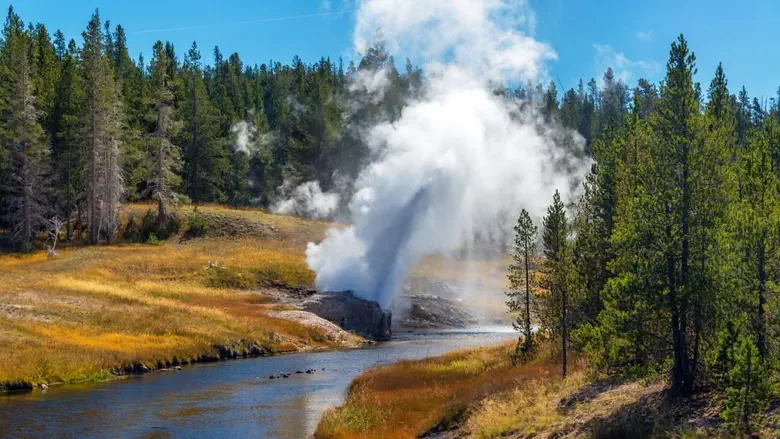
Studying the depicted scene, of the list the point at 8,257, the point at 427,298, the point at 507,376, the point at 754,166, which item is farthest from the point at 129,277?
the point at 754,166

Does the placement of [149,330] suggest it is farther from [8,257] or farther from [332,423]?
[8,257]

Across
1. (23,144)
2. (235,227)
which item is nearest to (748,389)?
(23,144)

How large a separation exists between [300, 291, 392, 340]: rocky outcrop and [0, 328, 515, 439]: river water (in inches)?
708

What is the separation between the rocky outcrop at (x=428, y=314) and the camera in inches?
3105

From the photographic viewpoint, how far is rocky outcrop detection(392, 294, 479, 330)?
3105 inches

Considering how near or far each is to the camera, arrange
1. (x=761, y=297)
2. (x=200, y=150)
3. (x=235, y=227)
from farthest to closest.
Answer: (x=200, y=150)
(x=235, y=227)
(x=761, y=297)

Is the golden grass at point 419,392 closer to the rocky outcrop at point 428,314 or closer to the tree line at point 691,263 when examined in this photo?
the tree line at point 691,263

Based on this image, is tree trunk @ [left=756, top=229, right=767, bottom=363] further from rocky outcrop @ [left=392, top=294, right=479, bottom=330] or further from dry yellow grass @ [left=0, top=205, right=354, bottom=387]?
rocky outcrop @ [left=392, top=294, right=479, bottom=330]

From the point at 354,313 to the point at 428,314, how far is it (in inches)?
545

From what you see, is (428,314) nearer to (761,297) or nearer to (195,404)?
(195,404)

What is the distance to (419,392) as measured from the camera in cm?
3306

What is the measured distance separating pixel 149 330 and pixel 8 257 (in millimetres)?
35508

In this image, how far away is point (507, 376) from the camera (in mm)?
32406

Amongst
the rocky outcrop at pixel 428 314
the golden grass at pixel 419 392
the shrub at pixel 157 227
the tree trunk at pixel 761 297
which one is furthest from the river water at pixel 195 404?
the shrub at pixel 157 227
